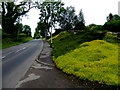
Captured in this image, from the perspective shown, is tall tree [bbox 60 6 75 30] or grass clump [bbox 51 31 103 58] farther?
tall tree [bbox 60 6 75 30]

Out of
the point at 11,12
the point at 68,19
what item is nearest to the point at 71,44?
the point at 11,12

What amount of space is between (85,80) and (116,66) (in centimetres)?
225

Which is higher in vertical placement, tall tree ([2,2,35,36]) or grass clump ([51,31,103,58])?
tall tree ([2,2,35,36])

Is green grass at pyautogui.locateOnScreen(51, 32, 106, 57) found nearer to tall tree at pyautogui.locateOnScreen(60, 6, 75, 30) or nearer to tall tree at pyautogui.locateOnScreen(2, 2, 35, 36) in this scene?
tall tree at pyautogui.locateOnScreen(2, 2, 35, 36)

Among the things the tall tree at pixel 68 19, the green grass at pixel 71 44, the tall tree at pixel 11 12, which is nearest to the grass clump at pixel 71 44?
the green grass at pixel 71 44

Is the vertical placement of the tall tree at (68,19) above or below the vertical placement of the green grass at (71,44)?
above

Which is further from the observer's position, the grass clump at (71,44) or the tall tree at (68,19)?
the tall tree at (68,19)

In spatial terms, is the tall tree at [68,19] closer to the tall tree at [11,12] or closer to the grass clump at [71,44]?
the tall tree at [11,12]

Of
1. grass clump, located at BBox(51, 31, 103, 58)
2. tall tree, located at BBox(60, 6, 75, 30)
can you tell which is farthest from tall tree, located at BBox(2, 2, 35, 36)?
tall tree, located at BBox(60, 6, 75, 30)

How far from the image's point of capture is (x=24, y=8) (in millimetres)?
34500

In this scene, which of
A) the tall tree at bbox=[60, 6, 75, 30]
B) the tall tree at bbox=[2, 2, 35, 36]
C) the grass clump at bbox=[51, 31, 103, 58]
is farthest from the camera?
the tall tree at bbox=[60, 6, 75, 30]

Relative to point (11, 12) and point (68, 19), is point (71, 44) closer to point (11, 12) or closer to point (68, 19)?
point (11, 12)

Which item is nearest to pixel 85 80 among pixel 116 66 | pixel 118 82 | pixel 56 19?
pixel 118 82

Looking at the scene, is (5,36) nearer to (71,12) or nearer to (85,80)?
(85,80)
